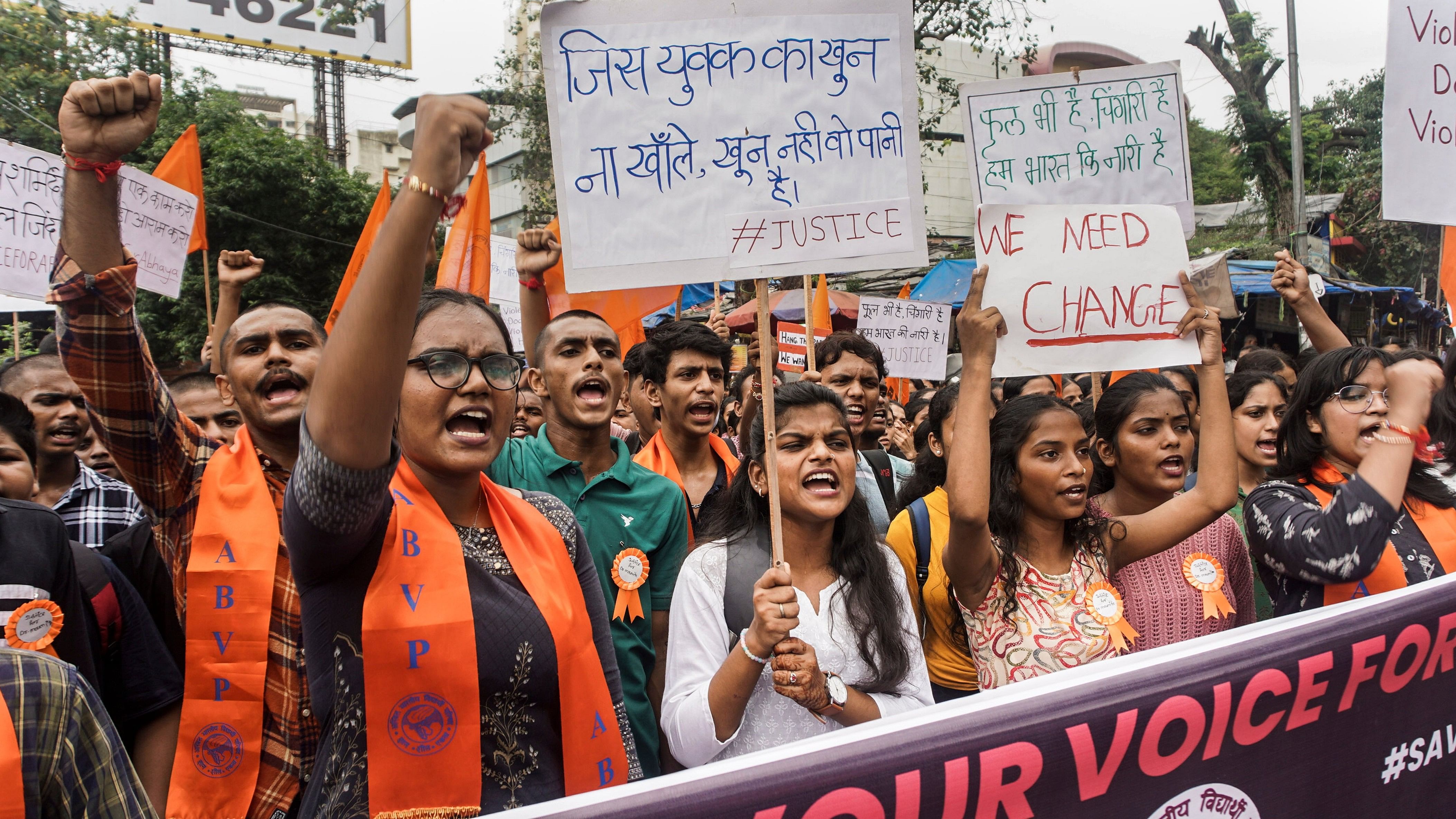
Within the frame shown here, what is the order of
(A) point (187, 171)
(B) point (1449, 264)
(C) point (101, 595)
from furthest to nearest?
(A) point (187, 171) < (B) point (1449, 264) < (C) point (101, 595)

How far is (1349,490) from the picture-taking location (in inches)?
100

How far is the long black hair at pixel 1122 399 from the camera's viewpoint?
3.18 m

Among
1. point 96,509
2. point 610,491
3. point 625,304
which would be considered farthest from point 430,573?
point 625,304

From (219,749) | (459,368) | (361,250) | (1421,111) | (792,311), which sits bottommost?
(219,749)

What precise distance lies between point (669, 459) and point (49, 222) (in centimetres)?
301

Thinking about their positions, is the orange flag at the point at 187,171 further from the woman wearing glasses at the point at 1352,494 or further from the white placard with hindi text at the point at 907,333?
the woman wearing glasses at the point at 1352,494

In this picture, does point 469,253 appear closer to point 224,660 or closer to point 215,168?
point 224,660

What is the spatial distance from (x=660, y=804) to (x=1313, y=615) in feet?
4.41

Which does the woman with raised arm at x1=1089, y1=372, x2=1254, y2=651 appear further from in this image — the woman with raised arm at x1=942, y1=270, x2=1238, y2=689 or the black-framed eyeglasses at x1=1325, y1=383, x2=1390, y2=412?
the black-framed eyeglasses at x1=1325, y1=383, x2=1390, y2=412

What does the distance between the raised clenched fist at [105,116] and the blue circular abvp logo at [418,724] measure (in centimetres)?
103

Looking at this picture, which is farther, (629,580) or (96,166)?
(629,580)

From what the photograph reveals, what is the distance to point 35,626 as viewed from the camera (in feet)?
6.27

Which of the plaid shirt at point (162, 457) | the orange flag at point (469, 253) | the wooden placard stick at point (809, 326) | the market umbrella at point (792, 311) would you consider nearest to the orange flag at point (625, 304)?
the orange flag at point (469, 253)

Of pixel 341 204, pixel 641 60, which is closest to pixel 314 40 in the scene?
pixel 341 204
